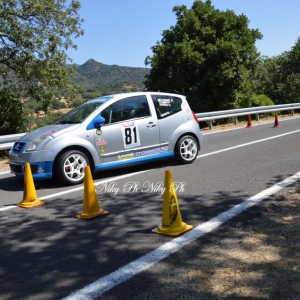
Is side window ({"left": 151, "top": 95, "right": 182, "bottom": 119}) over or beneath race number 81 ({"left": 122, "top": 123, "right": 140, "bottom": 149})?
over

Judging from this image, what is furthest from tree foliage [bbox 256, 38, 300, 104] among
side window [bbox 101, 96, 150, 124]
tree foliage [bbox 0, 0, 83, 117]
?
side window [bbox 101, 96, 150, 124]

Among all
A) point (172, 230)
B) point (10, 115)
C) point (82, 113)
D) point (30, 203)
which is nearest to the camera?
point (172, 230)

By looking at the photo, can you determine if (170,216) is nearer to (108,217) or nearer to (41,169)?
(108,217)

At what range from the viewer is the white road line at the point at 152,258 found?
12.1 feet

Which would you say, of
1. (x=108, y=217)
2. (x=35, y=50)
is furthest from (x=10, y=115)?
(x=108, y=217)

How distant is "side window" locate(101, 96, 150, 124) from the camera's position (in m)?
8.59

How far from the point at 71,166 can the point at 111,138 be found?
3.22 ft

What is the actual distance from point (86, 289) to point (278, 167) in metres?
6.01

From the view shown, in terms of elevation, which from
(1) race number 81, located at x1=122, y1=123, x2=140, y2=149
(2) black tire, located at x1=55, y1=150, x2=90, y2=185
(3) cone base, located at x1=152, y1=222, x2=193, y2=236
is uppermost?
(1) race number 81, located at x1=122, y1=123, x2=140, y2=149

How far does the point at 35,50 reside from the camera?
15.2 m

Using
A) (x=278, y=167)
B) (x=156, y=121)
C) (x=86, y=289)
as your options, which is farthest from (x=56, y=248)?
(x=278, y=167)

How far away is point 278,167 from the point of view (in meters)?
8.81

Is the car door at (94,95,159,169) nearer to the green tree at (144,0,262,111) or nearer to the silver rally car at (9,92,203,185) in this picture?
the silver rally car at (9,92,203,185)

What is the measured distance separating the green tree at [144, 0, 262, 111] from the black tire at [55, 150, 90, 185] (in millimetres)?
16404
